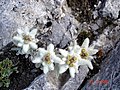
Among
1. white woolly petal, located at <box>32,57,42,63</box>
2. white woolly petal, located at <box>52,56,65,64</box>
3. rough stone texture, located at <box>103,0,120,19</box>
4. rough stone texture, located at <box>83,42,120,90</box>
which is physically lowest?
rough stone texture, located at <box>83,42,120,90</box>

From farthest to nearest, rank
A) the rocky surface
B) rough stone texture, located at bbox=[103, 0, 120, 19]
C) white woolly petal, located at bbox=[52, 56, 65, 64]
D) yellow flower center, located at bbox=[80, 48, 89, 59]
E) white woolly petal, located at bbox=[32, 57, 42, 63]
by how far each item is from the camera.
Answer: rough stone texture, located at bbox=[103, 0, 120, 19] → the rocky surface → yellow flower center, located at bbox=[80, 48, 89, 59] → white woolly petal, located at bbox=[32, 57, 42, 63] → white woolly petal, located at bbox=[52, 56, 65, 64]

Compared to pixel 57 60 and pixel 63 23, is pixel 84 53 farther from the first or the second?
pixel 63 23

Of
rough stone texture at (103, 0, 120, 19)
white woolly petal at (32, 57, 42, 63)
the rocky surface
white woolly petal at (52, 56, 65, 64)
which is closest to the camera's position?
white woolly petal at (52, 56, 65, 64)

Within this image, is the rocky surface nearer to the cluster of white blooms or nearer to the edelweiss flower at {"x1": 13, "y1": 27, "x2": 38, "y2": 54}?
the cluster of white blooms

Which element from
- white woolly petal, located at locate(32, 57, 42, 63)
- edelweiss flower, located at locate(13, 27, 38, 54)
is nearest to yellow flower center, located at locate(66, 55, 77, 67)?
white woolly petal, located at locate(32, 57, 42, 63)

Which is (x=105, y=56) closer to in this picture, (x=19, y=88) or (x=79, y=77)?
(x=79, y=77)

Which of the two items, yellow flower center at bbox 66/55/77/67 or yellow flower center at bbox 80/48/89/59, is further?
Answer: yellow flower center at bbox 80/48/89/59

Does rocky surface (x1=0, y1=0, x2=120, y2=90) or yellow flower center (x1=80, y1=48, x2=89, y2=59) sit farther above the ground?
rocky surface (x1=0, y1=0, x2=120, y2=90)
